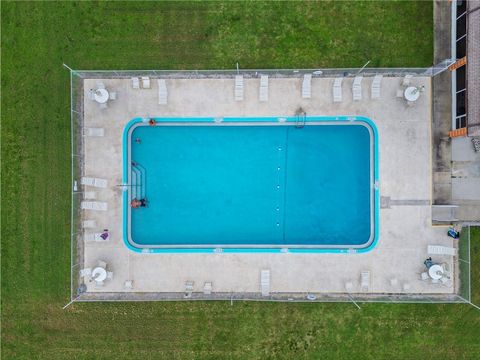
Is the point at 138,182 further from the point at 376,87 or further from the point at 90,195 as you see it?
the point at 376,87

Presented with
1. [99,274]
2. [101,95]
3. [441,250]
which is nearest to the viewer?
[99,274]

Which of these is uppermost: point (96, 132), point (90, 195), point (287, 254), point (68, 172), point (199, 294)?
point (96, 132)

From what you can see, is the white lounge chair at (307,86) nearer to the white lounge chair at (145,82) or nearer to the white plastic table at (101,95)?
the white lounge chair at (145,82)

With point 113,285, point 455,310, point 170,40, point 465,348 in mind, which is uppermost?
point 170,40

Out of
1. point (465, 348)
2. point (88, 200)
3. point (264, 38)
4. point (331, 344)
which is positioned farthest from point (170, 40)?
point (465, 348)

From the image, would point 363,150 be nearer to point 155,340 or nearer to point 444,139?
point 444,139

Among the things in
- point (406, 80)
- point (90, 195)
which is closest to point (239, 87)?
point (406, 80)
